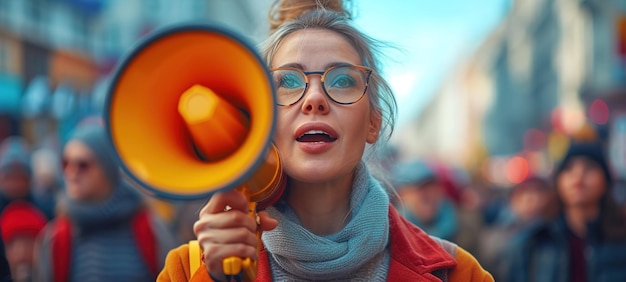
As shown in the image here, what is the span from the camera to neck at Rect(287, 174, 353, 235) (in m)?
2.01

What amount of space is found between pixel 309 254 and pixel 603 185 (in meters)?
2.93

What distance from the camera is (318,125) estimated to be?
1.88 m

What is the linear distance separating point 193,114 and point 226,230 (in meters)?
0.24

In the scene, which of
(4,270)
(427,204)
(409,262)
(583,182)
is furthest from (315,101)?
(427,204)

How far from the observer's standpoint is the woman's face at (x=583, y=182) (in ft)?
14.0

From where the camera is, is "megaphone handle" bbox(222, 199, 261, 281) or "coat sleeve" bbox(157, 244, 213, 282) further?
"coat sleeve" bbox(157, 244, 213, 282)

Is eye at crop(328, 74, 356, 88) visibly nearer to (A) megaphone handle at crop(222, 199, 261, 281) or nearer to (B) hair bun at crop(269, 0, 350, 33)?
(B) hair bun at crop(269, 0, 350, 33)

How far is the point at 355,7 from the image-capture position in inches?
90.8

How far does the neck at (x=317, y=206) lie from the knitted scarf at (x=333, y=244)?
0.04m

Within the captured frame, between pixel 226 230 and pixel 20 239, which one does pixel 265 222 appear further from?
pixel 20 239

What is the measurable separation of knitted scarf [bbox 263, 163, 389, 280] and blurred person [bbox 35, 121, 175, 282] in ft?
7.29

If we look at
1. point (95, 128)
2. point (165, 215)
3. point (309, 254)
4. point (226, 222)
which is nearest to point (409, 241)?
point (309, 254)

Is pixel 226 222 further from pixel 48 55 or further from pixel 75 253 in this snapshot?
pixel 48 55

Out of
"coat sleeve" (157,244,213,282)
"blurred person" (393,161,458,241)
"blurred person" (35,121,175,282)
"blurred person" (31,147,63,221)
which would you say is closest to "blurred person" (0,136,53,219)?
"blurred person" (31,147,63,221)
